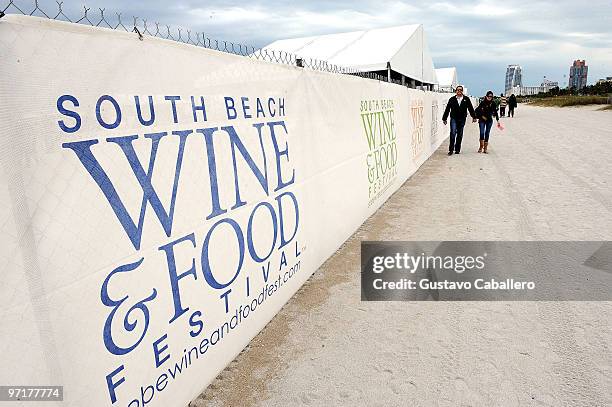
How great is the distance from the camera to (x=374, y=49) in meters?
15.1

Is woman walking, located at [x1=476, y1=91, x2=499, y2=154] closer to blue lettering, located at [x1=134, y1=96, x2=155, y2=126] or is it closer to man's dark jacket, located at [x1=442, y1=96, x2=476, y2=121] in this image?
man's dark jacket, located at [x1=442, y1=96, x2=476, y2=121]

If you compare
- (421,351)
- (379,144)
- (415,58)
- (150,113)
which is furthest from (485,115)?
(150,113)

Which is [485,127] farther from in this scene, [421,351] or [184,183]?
[184,183]

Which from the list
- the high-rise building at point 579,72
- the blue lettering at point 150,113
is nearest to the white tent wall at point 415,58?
the blue lettering at point 150,113

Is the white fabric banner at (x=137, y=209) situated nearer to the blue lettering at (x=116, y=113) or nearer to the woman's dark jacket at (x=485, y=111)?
the blue lettering at (x=116, y=113)

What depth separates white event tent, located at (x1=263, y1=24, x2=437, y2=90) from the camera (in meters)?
14.5

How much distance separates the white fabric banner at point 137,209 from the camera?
1518 millimetres

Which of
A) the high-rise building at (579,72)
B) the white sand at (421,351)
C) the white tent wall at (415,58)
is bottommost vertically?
the white sand at (421,351)

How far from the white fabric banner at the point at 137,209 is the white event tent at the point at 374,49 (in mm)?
11534

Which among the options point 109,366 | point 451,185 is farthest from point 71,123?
point 451,185

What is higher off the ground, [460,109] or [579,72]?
[579,72]

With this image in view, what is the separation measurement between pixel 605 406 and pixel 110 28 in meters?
3.12

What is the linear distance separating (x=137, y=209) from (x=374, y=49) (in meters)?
14.6

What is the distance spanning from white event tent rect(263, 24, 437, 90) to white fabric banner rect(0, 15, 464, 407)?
11534 millimetres
